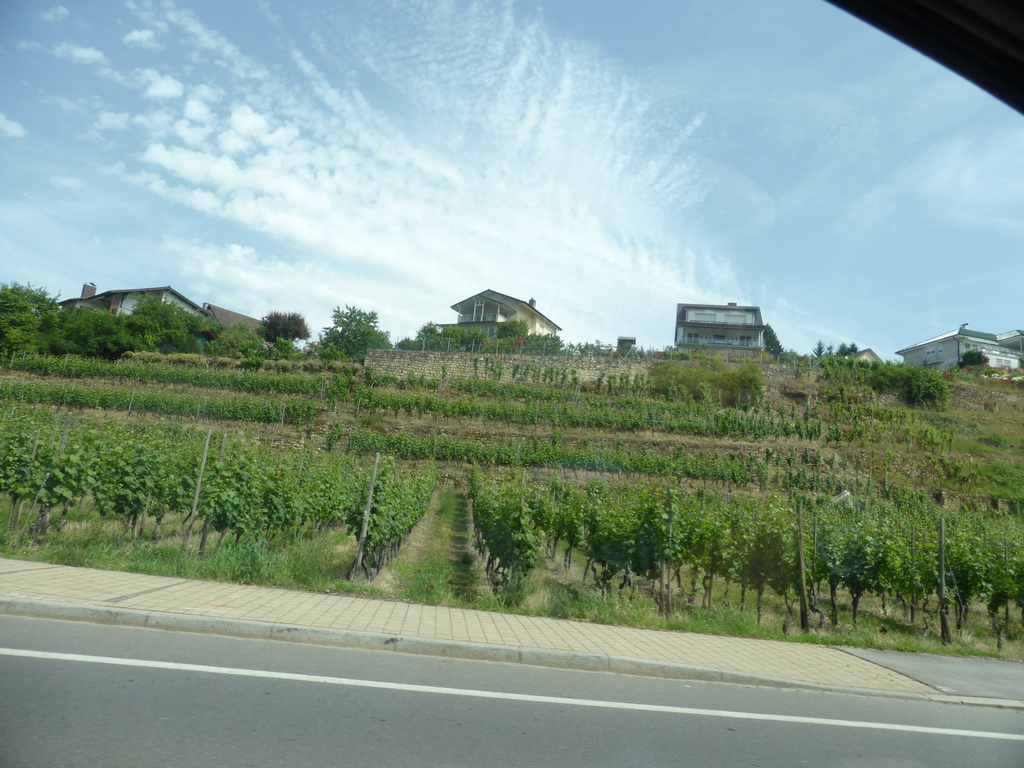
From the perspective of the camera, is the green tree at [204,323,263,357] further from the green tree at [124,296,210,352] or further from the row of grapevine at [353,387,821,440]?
the row of grapevine at [353,387,821,440]

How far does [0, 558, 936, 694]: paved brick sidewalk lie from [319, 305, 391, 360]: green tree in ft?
144

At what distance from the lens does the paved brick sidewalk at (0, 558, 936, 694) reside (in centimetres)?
677

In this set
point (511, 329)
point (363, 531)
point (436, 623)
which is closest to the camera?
point (436, 623)

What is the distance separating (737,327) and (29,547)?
64.9m

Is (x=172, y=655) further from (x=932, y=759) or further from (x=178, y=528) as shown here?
(x=178, y=528)

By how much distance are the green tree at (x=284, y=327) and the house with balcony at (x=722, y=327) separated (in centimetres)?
3731

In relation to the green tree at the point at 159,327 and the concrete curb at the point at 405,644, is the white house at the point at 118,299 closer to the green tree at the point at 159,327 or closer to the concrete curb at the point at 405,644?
the green tree at the point at 159,327

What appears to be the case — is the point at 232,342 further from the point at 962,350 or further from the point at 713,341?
the point at 962,350

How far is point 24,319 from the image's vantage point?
139 feet

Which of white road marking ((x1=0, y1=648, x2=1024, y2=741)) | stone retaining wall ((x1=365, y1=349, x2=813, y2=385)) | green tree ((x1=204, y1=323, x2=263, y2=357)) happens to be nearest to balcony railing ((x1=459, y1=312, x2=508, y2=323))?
green tree ((x1=204, y1=323, x2=263, y2=357))

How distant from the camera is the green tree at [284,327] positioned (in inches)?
2144

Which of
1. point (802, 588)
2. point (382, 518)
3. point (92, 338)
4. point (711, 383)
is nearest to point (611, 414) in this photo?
point (711, 383)

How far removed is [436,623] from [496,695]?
2.21 metres

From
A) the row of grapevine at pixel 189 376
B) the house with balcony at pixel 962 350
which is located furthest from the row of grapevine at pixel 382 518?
the house with balcony at pixel 962 350
